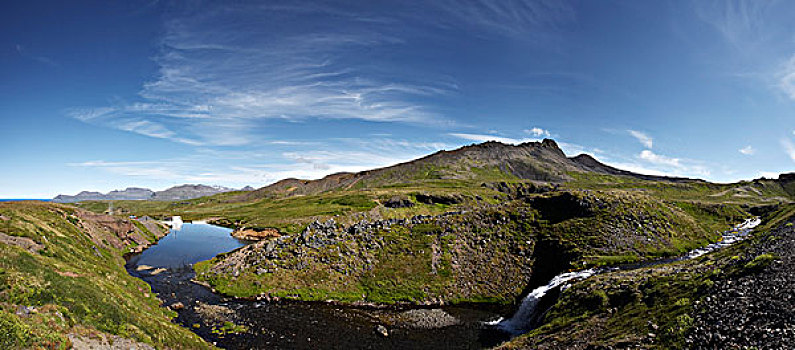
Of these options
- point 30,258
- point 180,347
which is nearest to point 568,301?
point 180,347

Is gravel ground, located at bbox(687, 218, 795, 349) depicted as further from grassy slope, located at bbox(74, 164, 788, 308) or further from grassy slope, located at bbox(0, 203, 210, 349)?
grassy slope, located at bbox(0, 203, 210, 349)

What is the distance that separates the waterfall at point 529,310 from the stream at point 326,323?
188cm

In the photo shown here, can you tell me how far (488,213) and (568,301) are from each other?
30017mm

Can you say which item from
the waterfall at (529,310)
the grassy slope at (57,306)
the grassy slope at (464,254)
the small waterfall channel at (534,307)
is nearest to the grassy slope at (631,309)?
the small waterfall channel at (534,307)

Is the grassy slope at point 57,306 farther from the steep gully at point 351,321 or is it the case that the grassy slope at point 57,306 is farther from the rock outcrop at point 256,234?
the rock outcrop at point 256,234

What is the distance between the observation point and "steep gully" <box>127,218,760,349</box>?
37344 mm

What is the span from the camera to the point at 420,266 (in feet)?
181

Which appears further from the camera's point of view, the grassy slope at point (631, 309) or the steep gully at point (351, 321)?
the steep gully at point (351, 321)

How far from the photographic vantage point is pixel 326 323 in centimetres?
4225

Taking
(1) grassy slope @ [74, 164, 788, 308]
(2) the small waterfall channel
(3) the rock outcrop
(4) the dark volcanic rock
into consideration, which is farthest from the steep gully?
(4) the dark volcanic rock

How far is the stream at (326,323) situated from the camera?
3706cm

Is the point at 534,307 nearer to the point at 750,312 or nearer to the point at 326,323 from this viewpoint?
the point at 750,312

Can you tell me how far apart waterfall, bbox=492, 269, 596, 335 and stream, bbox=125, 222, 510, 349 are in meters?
1.88

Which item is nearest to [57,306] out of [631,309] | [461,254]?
[631,309]
